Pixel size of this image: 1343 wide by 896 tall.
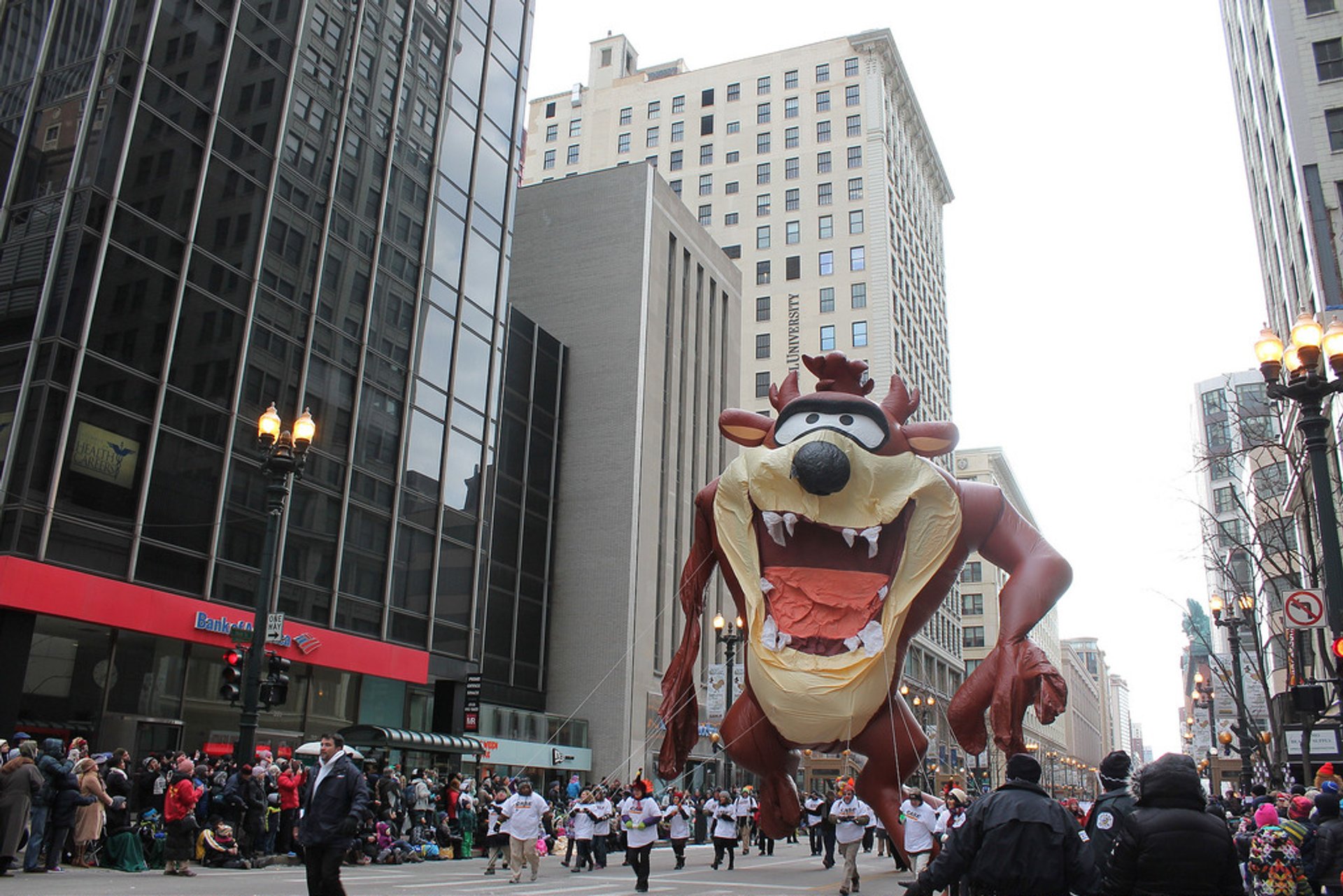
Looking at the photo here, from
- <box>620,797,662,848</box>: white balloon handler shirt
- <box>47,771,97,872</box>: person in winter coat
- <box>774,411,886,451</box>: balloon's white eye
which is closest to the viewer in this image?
<box>774,411,886,451</box>: balloon's white eye

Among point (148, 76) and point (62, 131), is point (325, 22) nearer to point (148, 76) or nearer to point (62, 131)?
point (148, 76)

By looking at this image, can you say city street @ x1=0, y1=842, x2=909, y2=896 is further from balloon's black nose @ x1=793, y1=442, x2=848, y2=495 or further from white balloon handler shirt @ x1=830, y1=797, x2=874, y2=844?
balloon's black nose @ x1=793, y1=442, x2=848, y2=495

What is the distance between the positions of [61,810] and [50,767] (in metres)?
0.71

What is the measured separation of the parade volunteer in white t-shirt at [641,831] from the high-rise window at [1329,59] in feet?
115

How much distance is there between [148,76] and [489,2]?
50.9 ft

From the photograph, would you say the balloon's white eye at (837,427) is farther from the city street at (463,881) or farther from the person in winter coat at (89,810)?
the person in winter coat at (89,810)

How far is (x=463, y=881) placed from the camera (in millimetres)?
15711

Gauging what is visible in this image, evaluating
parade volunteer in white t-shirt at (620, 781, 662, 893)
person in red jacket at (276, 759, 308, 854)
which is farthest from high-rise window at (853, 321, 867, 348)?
parade volunteer in white t-shirt at (620, 781, 662, 893)

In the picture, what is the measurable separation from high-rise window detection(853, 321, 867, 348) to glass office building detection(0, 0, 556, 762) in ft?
120

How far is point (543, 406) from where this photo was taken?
42.3m

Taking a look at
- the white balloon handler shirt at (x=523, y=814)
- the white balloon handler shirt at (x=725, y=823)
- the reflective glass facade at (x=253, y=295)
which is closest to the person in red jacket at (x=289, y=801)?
the white balloon handler shirt at (x=523, y=814)

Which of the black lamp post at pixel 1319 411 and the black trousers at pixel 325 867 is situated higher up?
the black lamp post at pixel 1319 411

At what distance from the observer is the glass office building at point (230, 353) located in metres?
20.0

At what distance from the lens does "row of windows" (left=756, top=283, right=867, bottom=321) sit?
6675 cm
